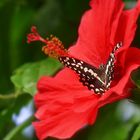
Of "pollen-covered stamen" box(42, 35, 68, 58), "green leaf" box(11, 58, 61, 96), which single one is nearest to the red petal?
"pollen-covered stamen" box(42, 35, 68, 58)

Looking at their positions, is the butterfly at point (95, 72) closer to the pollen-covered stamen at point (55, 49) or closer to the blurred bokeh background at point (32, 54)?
the pollen-covered stamen at point (55, 49)

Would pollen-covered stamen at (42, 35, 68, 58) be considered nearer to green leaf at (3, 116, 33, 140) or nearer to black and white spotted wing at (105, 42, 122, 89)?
black and white spotted wing at (105, 42, 122, 89)

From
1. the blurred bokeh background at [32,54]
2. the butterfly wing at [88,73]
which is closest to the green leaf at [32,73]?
the blurred bokeh background at [32,54]

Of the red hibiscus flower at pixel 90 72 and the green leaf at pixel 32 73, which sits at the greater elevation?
the red hibiscus flower at pixel 90 72

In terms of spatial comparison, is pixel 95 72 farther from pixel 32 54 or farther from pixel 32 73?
pixel 32 54

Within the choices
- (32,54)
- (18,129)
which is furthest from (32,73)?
(32,54)

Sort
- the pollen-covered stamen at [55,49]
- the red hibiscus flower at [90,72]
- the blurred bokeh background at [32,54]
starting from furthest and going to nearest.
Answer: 1. the blurred bokeh background at [32,54]
2. the pollen-covered stamen at [55,49]
3. the red hibiscus flower at [90,72]

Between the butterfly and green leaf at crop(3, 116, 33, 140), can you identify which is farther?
Result: green leaf at crop(3, 116, 33, 140)

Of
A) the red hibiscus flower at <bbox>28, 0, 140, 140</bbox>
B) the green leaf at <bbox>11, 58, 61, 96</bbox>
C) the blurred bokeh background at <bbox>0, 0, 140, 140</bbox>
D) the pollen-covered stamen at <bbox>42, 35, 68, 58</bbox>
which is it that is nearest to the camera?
the red hibiscus flower at <bbox>28, 0, 140, 140</bbox>
